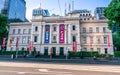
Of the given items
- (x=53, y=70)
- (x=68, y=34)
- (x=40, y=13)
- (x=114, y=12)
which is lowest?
(x=53, y=70)

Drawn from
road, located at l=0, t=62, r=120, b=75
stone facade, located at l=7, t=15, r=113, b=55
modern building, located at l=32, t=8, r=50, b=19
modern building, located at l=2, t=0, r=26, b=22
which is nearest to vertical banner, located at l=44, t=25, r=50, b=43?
stone facade, located at l=7, t=15, r=113, b=55


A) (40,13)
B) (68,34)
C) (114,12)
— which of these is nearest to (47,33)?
(68,34)

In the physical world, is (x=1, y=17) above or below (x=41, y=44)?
above

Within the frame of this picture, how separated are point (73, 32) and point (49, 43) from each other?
8.16 meters

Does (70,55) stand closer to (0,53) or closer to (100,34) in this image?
(100,34)

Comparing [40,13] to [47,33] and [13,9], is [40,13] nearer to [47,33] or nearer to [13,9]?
[47,33]

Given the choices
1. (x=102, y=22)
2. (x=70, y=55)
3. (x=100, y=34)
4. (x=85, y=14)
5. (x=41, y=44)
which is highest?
(x=85, y=14)

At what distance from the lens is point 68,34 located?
4703 cm

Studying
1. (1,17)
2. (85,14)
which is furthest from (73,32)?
(85,14)

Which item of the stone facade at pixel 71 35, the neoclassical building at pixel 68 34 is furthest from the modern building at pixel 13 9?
the neoclassical building at pixel 68 34

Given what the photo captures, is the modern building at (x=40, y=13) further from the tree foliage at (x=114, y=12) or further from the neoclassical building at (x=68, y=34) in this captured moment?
the tree foliage at (x=114, y=12)

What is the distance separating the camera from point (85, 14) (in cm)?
10438

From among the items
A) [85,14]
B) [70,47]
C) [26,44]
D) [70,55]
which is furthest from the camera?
[85,14]

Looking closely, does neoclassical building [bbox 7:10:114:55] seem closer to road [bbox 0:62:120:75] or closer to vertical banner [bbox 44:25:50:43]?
vertical banner [bbox 44:25:50:43]
